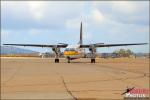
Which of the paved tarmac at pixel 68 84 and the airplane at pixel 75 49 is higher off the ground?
the airplane at pixel 75 49

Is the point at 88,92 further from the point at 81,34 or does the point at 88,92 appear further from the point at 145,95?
the point at 81,34

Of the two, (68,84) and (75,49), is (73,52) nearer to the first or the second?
(75,49)

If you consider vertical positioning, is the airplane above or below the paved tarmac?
above

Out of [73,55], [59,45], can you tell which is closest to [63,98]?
[73,55]

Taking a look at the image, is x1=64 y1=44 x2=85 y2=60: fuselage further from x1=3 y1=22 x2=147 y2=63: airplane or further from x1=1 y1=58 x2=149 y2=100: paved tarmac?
x1=1 y1=58 x2=149 y2=100: paved tarmac

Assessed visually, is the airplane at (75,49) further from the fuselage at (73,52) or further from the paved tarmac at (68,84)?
the paved tarmac at (68,84)

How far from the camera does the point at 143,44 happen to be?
75812 mm

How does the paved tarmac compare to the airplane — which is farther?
the airplane

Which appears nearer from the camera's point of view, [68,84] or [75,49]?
[68,84]

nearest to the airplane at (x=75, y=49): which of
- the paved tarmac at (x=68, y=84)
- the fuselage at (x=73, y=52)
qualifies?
the fuselage at (x=73, y=52)

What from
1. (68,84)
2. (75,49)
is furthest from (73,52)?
(68,84)

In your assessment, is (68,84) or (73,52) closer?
(68,84)

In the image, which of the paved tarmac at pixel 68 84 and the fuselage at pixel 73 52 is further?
the fuselage at pixel 73 52

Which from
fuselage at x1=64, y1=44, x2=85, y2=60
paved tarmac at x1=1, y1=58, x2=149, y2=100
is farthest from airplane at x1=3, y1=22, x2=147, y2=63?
paved tarmac at x1=1, y1=58, x2=149, y2=100
